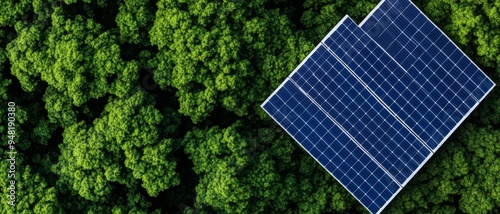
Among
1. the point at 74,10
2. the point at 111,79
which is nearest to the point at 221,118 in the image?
the point at 111,79

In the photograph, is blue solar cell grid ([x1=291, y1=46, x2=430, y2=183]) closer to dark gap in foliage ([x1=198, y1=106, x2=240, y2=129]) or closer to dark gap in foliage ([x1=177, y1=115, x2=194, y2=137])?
dark gap in foliage ([x1=198, y1=106, x2=240, y2=129])

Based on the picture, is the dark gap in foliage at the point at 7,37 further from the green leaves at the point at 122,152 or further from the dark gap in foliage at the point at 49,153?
the green leaves at the point at 122,152

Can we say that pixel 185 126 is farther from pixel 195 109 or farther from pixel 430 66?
pixel 430 66

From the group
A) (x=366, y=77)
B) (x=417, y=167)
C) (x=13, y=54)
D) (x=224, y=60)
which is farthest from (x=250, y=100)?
(x=13, y=54)

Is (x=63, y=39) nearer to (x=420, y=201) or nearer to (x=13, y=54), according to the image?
(x=13, y=54)

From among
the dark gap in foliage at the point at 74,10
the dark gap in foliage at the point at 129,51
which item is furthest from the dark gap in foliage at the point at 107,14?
the dark gap in foliage at the point at 129,51

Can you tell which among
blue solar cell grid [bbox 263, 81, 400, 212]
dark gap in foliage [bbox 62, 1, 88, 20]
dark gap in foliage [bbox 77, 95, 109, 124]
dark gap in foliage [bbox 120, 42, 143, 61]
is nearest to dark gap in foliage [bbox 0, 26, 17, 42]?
dark gap in foliage [bbox 62, 1, 88, 20]
